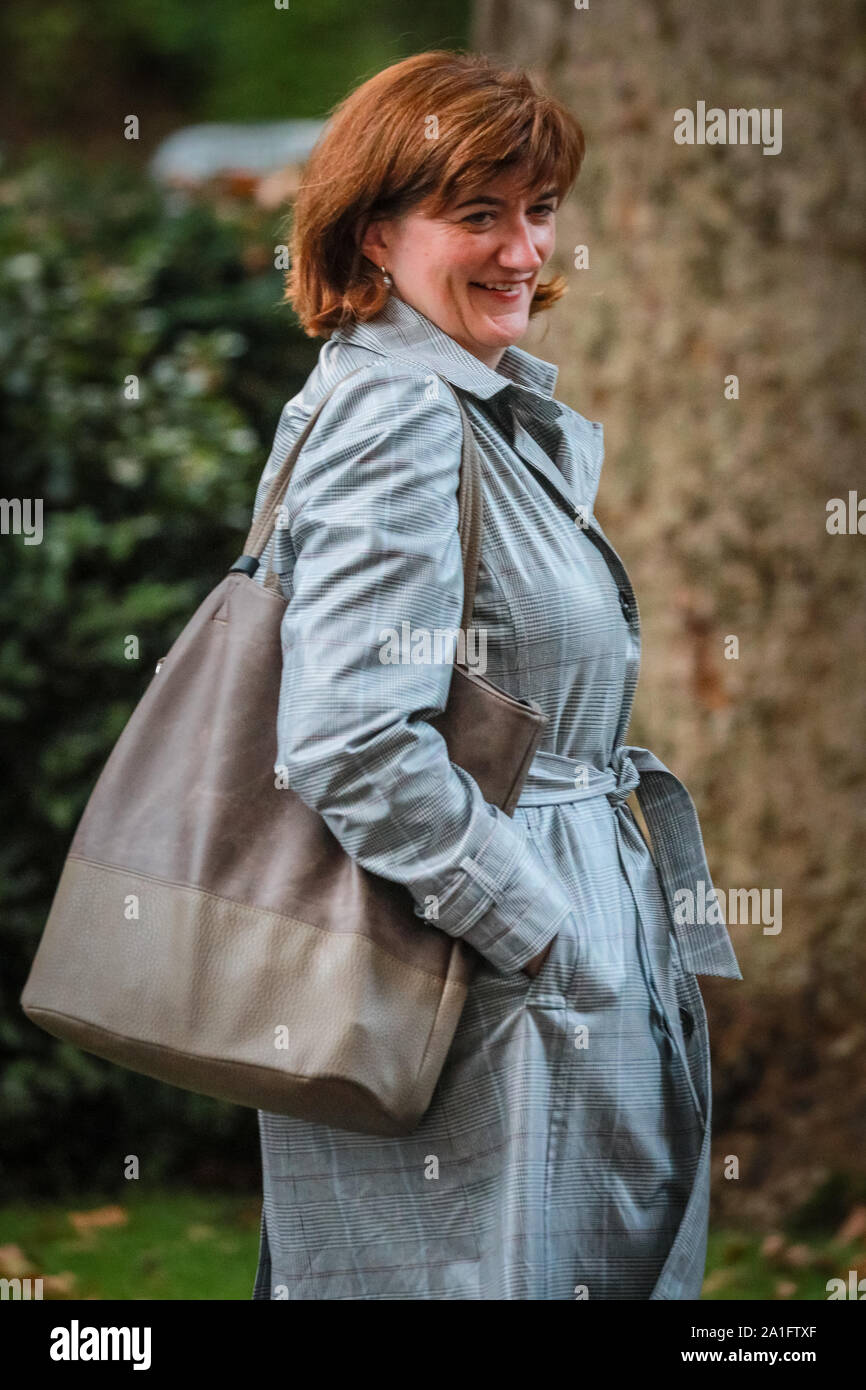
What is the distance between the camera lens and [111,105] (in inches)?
1049

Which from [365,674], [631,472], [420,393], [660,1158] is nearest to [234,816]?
[365,674]

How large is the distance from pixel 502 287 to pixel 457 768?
71 centimetres

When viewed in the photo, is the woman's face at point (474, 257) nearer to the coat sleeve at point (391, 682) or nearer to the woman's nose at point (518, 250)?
the woman's nose at point (518, 250)

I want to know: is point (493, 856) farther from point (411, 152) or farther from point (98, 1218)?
point (98, 1218)

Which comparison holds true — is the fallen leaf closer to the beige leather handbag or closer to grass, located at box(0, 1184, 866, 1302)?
grass, located at box(0, 1184, 866, 1302)

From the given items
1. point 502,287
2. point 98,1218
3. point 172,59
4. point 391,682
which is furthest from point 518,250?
point 172,59

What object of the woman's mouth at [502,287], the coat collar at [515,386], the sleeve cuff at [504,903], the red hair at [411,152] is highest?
the red hair at [411,152]

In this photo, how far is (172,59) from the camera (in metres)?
26.0

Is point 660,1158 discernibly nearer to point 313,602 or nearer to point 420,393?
point 313,602

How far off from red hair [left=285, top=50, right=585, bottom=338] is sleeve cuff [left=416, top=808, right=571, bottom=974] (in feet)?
2.59

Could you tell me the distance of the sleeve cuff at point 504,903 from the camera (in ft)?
7.10

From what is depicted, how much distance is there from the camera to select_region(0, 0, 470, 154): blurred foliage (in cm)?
2283

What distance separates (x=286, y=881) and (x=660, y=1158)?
0.71 meters

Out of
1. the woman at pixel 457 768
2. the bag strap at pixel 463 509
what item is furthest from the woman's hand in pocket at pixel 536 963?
the bag strap at pixel 463 509
